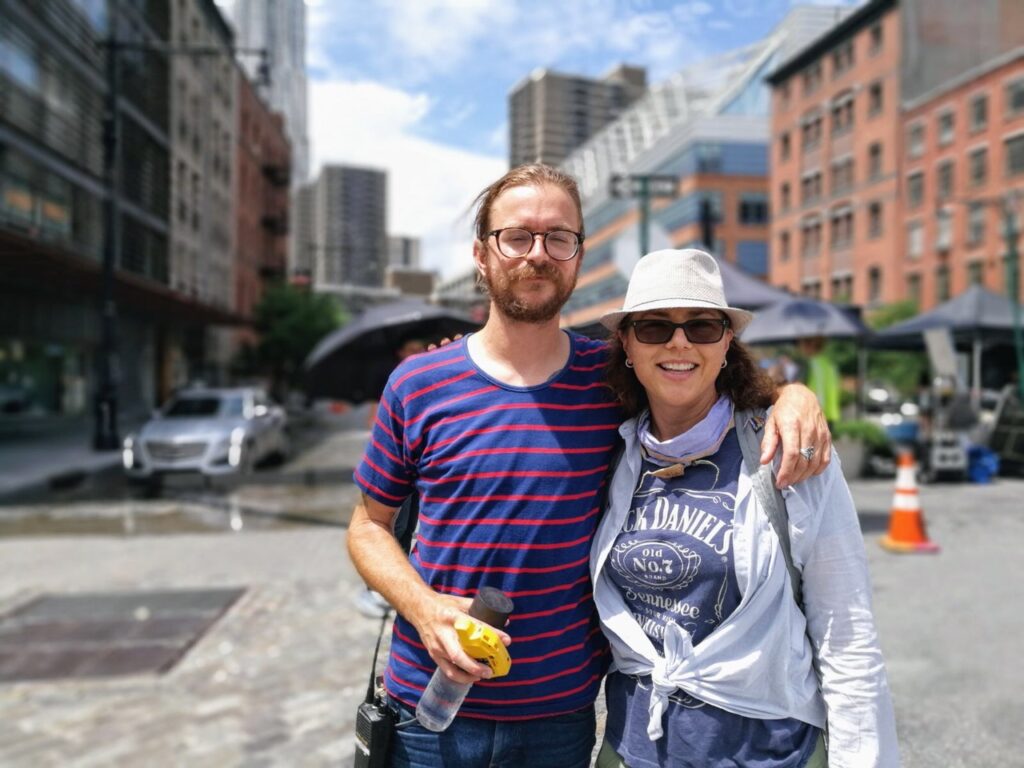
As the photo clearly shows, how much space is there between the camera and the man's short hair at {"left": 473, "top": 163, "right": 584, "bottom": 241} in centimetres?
192

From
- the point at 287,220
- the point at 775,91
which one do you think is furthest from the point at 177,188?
the point at 775,91

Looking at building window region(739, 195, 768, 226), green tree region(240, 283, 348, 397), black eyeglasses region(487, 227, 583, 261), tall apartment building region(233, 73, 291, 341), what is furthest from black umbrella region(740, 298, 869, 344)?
building window region(739, 195, 768, 226)

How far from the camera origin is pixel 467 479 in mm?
1830

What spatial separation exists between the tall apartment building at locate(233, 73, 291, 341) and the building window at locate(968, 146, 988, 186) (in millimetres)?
36841

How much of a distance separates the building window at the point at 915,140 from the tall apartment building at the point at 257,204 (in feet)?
115

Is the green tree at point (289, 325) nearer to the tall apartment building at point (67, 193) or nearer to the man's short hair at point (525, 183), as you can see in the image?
the tall apartment building at point (67, 193)

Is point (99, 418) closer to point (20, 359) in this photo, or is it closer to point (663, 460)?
point (20, 359)

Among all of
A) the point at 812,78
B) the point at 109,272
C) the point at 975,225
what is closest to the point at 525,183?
the point at 109,272

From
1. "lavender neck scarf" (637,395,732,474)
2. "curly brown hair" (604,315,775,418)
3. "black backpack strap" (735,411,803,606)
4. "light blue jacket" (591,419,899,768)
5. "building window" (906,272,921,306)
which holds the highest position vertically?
"building window" (906,272,921,306)

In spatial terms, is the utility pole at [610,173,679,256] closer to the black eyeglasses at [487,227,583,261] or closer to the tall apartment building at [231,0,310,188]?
the tall apartment building at [231,0,310,188]

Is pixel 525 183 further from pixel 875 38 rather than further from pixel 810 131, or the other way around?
pixel 810 131

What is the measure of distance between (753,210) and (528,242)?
62.0 meters

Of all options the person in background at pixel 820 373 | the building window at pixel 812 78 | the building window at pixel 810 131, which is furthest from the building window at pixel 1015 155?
the person in background at pixel 820 373

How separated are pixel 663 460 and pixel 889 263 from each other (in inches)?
1963
